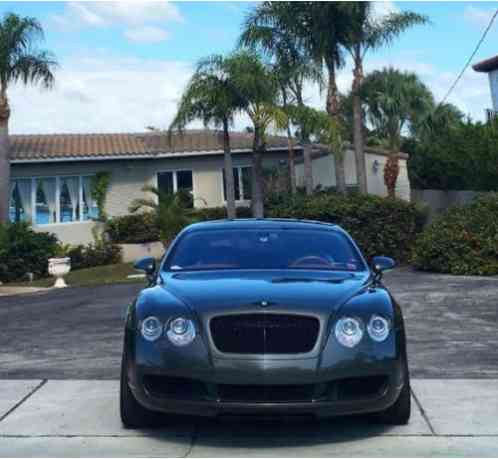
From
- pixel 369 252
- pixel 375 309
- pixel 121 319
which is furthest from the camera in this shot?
pixel 369 252

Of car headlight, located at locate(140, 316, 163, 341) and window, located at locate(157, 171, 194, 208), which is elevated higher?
window, located at locate(157, 171, 194, 208)

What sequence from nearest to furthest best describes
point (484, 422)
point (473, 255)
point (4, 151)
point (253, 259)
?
point (484, 422)
point (253, 259)
point (473, 255)
point (4, 151)

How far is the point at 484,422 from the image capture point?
5.78 metres

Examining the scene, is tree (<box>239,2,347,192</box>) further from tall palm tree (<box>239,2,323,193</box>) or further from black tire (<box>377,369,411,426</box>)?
black tire (<box>377,369,411,426</box>)

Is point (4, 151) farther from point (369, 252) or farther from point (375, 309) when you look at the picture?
point (375, 309)

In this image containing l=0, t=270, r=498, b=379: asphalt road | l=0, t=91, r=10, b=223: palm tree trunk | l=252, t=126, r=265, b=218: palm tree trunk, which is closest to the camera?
l=0, t=270, r=498, b=379: asphalt road

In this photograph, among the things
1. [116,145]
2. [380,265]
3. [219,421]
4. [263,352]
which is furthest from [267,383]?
[116,145]

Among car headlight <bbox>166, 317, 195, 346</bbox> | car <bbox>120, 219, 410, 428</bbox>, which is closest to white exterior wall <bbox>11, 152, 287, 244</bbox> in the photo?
car <bbox>120, 219, 410, 428</bbox>

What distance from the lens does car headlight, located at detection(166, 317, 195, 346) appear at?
5.11 meters

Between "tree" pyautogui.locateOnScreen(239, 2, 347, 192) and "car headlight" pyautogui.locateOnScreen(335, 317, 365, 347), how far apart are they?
17095 millimetres

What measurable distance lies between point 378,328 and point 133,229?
20.8 m

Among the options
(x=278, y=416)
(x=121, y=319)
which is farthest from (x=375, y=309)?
(x=121, y=319)

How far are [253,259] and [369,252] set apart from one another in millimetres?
13796

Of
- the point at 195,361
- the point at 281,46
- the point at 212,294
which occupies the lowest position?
the point at 195,361
